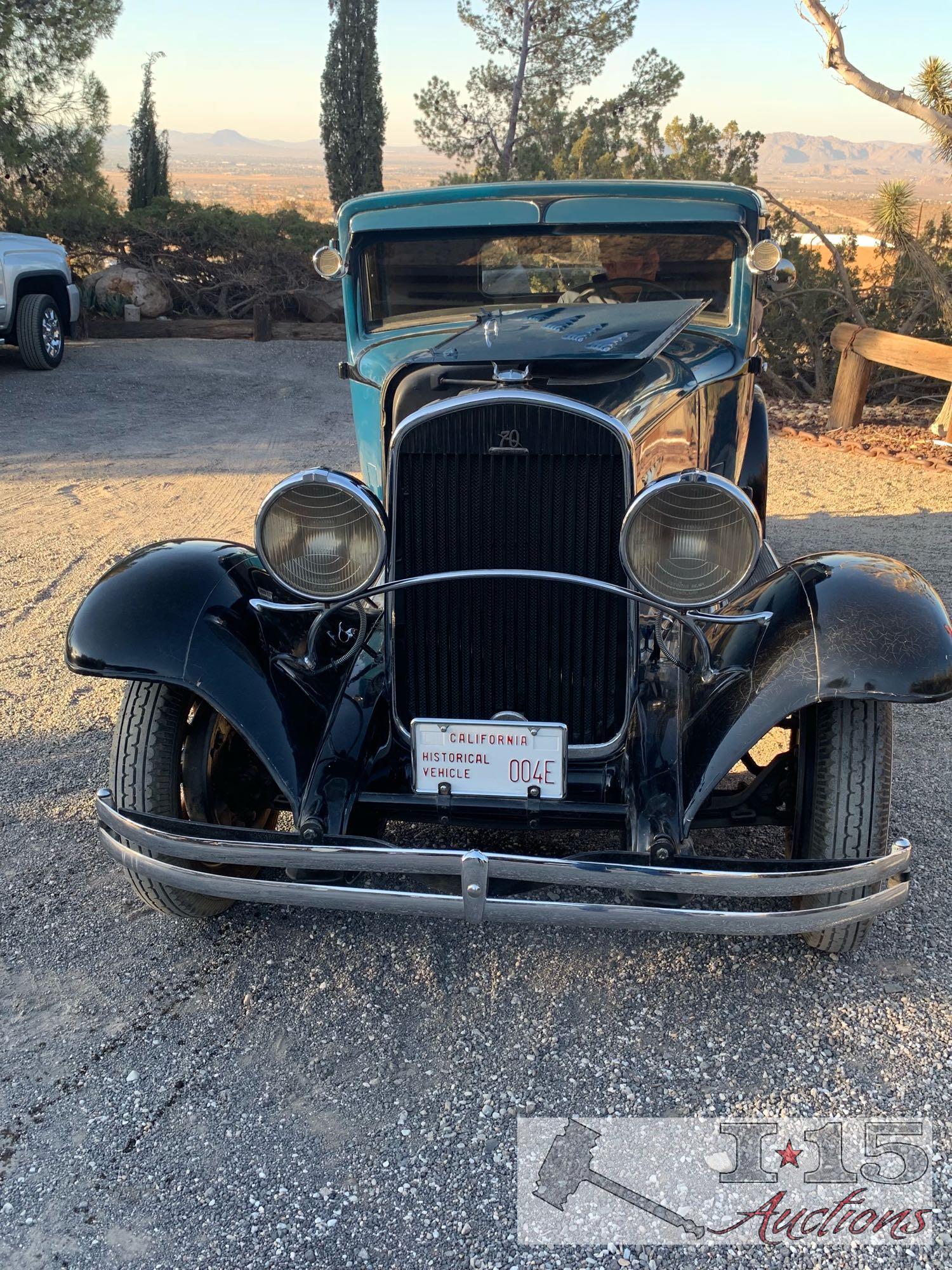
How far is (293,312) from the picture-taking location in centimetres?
1523

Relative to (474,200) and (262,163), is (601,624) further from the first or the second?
(262,163)

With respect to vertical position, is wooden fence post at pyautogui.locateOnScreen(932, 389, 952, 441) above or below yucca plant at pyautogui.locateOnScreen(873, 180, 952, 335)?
below

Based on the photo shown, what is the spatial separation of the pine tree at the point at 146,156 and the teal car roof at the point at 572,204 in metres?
15.2

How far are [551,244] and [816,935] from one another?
104 inches

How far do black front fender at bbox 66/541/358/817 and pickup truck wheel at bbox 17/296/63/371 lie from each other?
33.3 ft

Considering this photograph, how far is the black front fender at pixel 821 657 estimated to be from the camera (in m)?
2.30

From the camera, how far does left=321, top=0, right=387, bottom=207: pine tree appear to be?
58.4 ft

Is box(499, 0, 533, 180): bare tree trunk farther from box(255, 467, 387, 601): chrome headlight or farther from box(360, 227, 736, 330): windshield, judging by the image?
box(255, 467, 387, 601): chrome headlight

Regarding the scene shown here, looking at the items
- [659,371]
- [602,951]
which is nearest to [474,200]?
[659,371]

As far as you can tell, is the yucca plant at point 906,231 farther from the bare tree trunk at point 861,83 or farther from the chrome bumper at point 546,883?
the chrome bumper at point 546,883

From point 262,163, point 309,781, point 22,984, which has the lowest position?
point 22,984

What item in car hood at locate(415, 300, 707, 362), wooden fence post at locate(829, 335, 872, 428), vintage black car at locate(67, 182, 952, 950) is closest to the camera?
vintage black car at locate(67, 182, 952, 950)

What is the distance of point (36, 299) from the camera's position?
1136 cm

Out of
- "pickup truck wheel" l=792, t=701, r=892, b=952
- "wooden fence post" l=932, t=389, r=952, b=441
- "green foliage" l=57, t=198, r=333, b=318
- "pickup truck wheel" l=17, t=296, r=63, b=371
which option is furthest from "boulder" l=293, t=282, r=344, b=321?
"pickup truck wheel" l=792, t=701, r=892, b=952
